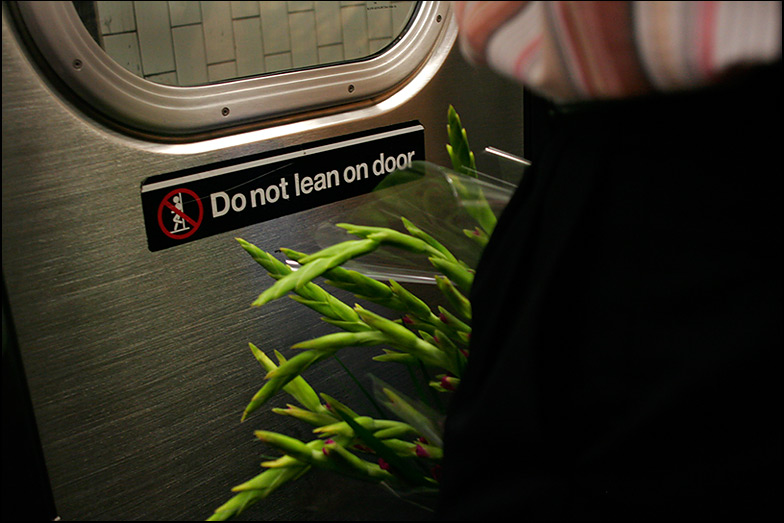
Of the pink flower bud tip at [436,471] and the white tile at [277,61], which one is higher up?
the white tile at [277,61]

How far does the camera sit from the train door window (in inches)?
33.4

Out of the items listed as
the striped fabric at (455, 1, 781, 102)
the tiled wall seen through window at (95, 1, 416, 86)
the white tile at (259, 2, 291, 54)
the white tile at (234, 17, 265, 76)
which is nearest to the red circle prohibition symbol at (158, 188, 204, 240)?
the tiled wall seen through window at (95, 1, 416, 86)

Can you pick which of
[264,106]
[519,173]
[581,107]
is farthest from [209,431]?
[581,107]

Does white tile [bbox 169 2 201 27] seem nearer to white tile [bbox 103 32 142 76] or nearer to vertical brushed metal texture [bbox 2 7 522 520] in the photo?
white tile [bbox 103 32 142 76]

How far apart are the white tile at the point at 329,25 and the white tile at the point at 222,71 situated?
0.25 meters

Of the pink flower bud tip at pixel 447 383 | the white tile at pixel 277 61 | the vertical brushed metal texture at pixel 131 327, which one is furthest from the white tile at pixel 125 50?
the pink flower bud tip at pixel 447 383

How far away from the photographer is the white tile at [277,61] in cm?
120

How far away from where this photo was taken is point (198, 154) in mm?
948

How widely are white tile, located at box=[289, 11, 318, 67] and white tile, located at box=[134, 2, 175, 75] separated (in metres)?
0.30

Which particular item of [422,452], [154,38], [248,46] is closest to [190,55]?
[154,38]

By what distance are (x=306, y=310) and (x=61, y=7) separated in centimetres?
53

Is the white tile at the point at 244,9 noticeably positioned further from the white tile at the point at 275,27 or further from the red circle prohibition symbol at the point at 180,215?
the red circle prohibition symbol at the point at 180,215

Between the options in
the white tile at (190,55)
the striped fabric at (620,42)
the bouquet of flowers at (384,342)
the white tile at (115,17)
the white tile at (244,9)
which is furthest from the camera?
the white tile at (244,9)

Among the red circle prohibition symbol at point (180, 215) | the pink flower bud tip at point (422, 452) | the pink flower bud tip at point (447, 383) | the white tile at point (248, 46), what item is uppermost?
the white tile at point (248, 46)
